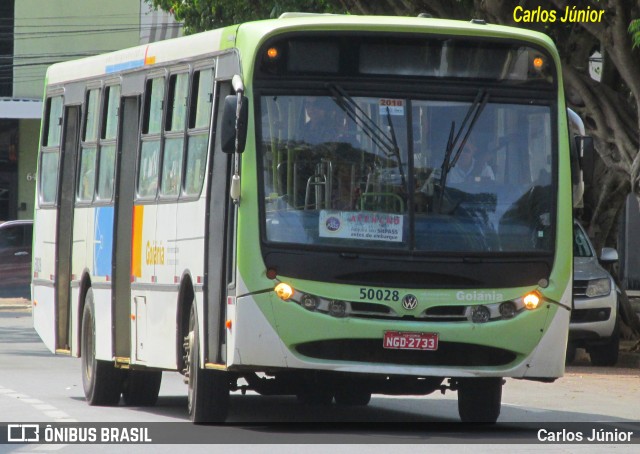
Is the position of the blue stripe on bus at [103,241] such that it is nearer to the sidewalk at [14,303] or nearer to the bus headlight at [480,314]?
the bus headlight at [480,314]

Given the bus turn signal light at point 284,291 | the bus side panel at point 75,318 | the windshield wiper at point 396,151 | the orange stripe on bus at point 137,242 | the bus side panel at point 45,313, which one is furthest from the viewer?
the bus side panel at point 45,313

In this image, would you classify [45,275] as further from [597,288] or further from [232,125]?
[597,288]

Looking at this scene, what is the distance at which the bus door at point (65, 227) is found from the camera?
1614cm

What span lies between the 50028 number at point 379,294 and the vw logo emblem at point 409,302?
53 mm

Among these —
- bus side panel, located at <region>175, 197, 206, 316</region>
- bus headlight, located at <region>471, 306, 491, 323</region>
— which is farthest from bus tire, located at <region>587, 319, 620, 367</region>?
bus headlight, located at <region>471, 306, 491, 323</region>

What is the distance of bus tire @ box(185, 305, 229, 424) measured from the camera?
1207 centimetres

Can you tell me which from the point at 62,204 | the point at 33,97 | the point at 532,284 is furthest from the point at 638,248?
the point at 532,284

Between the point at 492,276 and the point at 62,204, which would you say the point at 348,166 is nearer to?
the point at 492,276

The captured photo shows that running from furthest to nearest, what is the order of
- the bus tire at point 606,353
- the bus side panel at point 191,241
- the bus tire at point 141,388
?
the bus tire at point 606,353, the bus tire at point 141,388, the bus side panel at point 191,241

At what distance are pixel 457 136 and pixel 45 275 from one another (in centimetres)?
629

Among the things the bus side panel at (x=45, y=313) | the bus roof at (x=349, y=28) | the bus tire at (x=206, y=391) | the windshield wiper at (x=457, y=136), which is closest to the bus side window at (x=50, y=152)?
the bus side panel at (x=45, y=313)

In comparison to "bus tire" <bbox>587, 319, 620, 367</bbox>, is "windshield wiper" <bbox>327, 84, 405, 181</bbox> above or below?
above

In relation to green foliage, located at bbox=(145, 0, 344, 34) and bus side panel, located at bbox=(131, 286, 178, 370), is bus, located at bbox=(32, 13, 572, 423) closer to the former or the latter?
bus side panel, located at bbox=(131, 286, 178, 370)

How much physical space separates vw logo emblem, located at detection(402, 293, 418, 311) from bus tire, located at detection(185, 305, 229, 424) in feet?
4.95
